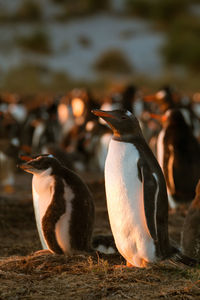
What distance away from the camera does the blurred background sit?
49031 millimetres

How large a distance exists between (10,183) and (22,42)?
50748 millimetres

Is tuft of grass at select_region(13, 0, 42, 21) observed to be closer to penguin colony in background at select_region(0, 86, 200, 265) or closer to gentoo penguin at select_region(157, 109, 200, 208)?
penguin colony in background at select_region(0, 86, 200, 265)

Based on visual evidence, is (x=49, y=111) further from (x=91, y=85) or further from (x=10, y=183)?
(x=91, y=85)

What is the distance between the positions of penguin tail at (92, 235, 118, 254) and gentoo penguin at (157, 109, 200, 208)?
2.07 meters

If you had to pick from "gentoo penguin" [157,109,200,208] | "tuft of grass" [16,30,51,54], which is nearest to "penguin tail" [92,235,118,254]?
"gentoo penguin" [157,109,200,208]

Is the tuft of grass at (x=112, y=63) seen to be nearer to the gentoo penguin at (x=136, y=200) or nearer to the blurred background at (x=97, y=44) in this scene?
the blurred background at (x=97, y=44)

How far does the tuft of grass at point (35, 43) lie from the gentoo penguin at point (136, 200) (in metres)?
56.1

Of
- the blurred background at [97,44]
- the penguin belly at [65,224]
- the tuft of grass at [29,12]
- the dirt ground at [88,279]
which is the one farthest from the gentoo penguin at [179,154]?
the tuft of grass at [29,12]

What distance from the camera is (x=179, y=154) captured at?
7.39 metres

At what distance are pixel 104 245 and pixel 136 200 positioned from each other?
47.6 inches

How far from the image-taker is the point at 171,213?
7.55 meters

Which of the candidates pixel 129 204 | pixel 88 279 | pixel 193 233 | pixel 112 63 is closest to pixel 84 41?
pixel 112 63

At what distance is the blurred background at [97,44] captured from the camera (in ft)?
161

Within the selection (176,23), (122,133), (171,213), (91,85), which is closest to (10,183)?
(171,213)
